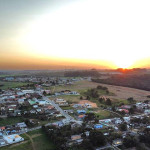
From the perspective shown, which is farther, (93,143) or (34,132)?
(34,132)

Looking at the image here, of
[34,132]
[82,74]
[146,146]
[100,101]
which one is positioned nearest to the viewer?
[146,146]

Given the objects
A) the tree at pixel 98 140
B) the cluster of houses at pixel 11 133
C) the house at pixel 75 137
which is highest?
the tree at pixel 98 140

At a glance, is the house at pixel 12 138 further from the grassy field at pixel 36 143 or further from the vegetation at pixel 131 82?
the vegetation at pixel 131 82

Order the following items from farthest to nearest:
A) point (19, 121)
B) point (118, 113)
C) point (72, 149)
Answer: point (118, 113)
point (19, 121)
point (72, 149)

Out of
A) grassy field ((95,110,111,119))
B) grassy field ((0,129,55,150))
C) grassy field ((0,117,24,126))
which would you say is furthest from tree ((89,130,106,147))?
grassy field ((0,117,24,126))

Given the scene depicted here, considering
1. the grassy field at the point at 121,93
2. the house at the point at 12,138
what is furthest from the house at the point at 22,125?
the grassy field at the point at 121,93

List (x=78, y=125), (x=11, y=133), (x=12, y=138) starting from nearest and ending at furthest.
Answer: (x=12, y=138), (x=11, y=133), (x=78, y=125)

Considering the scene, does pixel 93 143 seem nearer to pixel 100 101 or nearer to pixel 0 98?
pixel 100 101

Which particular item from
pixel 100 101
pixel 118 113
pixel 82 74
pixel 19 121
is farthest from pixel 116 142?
pixel 82 74

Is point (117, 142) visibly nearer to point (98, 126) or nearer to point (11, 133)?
point (98, 126)

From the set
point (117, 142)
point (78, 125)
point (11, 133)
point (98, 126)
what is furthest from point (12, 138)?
point (117, 142)
